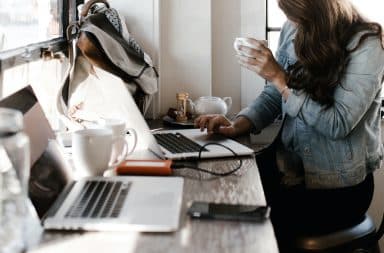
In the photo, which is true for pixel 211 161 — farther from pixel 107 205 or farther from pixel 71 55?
pixel 71 55

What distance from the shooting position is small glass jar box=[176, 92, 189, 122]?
7.11 ft

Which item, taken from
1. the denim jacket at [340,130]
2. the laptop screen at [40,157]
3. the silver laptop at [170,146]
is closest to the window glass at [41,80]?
the laptop screen at [40,157]

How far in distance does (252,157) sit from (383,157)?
598 mm

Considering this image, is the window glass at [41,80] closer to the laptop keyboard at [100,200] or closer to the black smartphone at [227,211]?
the laptop keyboard at [100,200]

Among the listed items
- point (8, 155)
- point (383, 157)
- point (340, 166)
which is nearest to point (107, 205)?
point (8, 155)

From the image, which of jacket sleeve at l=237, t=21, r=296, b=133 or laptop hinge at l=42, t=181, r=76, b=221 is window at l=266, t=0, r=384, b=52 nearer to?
jacket sleeve at l=237, t=21, r=296, b=133

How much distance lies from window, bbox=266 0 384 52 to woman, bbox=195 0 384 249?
638mm

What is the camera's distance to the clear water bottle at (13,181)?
1009 mm

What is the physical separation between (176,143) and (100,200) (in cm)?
54

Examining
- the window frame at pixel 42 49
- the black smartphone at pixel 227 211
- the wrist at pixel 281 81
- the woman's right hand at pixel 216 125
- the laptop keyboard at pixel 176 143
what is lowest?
the black smartphone at pixel 227 211

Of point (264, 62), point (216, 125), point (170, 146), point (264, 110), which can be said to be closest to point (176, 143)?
point (170, 146)

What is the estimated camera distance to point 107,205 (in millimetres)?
1182

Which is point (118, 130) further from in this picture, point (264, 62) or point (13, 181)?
point (264, 62)

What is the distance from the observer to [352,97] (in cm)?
172
